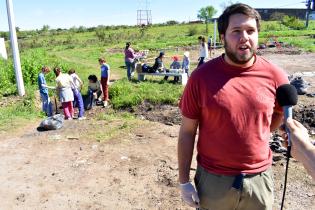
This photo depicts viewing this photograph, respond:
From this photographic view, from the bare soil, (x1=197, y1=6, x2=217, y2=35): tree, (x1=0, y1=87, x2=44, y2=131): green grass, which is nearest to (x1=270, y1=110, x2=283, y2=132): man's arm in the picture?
the bare soil

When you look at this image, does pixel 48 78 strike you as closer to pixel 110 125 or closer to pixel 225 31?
pixel 110 125

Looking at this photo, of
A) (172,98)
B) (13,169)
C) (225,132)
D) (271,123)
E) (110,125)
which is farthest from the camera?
(172,98)

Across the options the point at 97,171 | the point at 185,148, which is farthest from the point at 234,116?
the point at 97,171

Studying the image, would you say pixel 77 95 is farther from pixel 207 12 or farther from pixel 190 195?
pixel 207 12

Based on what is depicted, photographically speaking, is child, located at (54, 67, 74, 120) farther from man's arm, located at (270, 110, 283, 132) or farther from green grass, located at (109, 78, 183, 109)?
man's arm, located at (270, 110, 283, 132)

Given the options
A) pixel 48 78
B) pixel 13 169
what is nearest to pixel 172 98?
pixel 13 169

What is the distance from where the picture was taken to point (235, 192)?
252cm

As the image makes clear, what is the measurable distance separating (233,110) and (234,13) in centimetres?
65

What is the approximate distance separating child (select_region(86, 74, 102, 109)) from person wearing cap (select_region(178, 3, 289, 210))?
8925 mm

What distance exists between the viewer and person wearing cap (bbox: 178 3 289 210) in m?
2.42

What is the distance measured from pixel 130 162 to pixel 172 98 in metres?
4.56

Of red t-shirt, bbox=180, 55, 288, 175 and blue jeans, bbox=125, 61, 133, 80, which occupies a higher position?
red t-shirt, bbox=180, 55, 288, 175

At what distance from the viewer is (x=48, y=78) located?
1455cm

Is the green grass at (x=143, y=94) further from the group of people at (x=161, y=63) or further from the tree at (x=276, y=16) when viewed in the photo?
the tree at (x=276, y=16)
